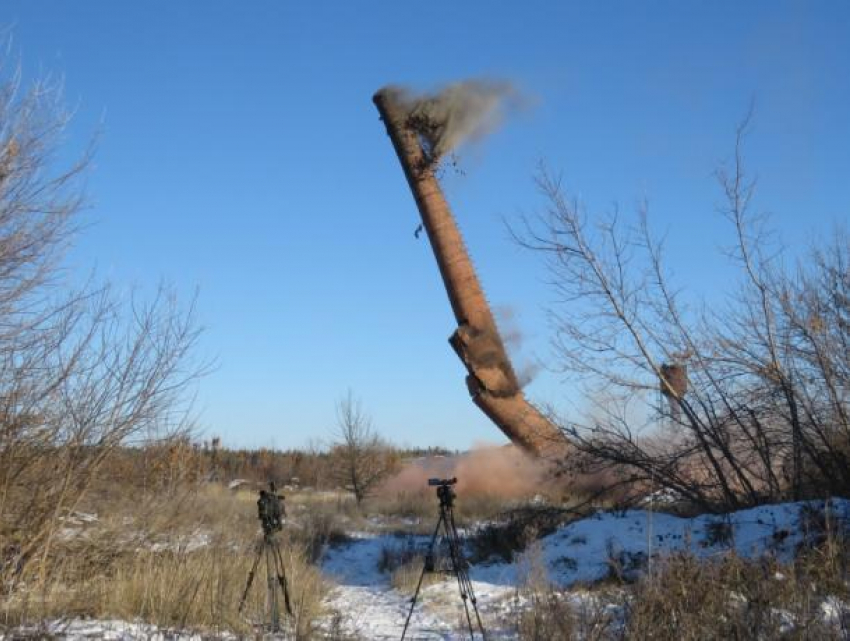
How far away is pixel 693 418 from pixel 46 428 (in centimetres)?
831

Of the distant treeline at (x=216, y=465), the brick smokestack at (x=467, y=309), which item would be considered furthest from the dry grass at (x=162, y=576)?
the brick smokestack at (x=467, y=309)

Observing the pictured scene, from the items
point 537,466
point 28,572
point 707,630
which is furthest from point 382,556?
point 707,630

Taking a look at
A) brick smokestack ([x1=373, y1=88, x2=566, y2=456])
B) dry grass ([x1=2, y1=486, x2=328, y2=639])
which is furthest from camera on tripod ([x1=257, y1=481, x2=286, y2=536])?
brick smokestack ([x1=373, y1=88, x2=566, y2=456])

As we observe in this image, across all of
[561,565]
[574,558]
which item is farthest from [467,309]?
[561,565]

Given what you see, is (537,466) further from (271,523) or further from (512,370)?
(271,523)

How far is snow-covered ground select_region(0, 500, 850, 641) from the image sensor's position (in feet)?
22.5

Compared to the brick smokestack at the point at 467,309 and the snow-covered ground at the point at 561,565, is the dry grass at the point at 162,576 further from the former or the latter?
the brick smokestack at the point at 467,309

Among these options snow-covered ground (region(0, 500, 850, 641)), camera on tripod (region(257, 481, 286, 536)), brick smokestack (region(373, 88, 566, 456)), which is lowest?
snow-covered ground (region(0, 500, 850, 641))

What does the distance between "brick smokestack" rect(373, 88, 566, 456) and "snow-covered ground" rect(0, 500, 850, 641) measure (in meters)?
3.37

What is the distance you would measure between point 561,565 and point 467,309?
6.49m

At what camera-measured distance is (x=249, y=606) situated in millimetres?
7254

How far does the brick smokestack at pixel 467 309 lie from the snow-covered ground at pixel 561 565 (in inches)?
133

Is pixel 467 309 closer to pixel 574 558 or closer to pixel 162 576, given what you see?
pixel 574 558

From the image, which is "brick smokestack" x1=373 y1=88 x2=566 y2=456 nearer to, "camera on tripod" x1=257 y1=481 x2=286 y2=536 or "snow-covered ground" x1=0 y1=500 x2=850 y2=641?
"snow-covered ground" x1=0 y1=500 x2=850 y2=641
